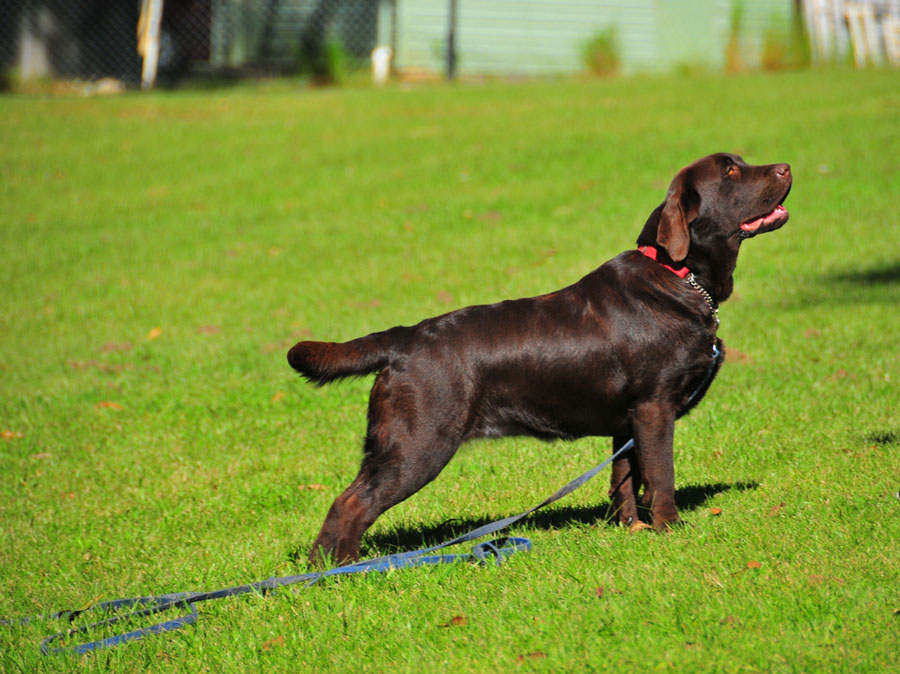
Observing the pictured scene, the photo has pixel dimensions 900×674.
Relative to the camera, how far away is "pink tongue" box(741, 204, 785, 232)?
193 inches

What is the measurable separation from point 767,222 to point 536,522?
6.53 ft

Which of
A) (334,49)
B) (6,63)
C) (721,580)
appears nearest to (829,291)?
(721,580)

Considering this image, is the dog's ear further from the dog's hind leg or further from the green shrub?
the green shrub

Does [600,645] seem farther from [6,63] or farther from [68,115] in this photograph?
[6,63]

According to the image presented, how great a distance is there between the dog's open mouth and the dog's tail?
1786 mm

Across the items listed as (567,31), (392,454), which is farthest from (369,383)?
(567,31)

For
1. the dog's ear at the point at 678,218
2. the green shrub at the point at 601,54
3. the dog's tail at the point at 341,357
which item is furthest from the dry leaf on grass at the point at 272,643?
the green shrub at the point at 601,54

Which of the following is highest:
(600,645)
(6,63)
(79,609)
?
(6,63)

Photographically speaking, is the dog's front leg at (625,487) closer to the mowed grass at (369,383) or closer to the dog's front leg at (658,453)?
the mowed grass at (369,383)

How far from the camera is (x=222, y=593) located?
14.7ft

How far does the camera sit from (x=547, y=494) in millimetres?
5906

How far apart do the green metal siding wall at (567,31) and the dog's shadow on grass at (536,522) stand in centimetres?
2014

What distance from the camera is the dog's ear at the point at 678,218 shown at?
475 cm

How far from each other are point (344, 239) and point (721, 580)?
29.1ft
